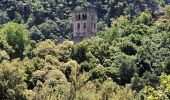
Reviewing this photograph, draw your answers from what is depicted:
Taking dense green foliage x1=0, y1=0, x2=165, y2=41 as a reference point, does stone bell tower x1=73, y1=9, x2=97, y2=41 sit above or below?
above

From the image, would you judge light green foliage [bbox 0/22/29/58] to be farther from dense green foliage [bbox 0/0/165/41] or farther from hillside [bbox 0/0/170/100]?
dense green foliage [bbox 0/0/165/41]

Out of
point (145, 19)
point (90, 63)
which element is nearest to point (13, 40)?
point (90, 63)

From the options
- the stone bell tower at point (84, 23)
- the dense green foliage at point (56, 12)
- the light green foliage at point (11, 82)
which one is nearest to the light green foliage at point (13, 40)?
the light green foliage at point (11, 82)

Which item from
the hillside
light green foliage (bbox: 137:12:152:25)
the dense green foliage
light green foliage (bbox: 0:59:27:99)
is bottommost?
the dense green foliage

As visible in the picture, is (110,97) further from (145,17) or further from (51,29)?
(51,29)

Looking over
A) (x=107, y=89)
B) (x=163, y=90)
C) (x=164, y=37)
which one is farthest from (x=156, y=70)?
(x=163, y=90)

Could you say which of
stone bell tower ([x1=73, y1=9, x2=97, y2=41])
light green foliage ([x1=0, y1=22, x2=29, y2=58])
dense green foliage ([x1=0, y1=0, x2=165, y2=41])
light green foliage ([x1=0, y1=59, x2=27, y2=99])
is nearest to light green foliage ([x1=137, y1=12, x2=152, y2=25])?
stone bell tower ([x1=73, y1=9, x2=97, y2=41])

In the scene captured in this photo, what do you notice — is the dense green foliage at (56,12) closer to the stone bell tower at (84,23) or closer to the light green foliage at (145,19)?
the stone bell tower at (84,23)

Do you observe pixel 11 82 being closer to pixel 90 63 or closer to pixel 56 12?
pixel 90 63
